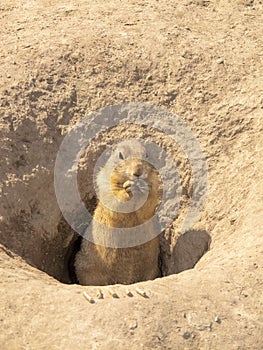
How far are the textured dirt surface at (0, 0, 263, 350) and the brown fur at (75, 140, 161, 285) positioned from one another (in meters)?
0.33

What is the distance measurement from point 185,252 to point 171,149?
91 cm

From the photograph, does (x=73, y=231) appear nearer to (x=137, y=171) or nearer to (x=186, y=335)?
(x=137, y=171)

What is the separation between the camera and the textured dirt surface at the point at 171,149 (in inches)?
160

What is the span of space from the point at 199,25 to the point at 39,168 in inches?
86.4

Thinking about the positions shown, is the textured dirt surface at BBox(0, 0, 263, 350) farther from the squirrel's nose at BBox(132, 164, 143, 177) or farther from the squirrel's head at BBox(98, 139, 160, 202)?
the squirrel's nose at BBox(132, 164, 143, 177)

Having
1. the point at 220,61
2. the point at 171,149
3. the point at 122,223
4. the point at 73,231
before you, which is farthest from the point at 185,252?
the point at 220,61

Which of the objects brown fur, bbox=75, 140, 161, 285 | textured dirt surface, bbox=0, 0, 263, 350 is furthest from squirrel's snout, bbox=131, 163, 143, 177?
textured dirt surface, bbox=0, 0, 263, 350

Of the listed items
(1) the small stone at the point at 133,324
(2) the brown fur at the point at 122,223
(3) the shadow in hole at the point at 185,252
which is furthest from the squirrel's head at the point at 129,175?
(1) the small stone at the point at 133,324

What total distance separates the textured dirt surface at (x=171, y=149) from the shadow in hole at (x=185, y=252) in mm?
26

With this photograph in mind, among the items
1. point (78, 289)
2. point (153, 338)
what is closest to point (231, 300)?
point (153, 338)

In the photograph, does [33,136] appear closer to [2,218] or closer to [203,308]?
[2,218]

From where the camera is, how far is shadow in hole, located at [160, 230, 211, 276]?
5.66 metres

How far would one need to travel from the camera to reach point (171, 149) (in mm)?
6160

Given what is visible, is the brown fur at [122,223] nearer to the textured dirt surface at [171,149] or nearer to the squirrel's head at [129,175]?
the squirrel's head at [129,175]
